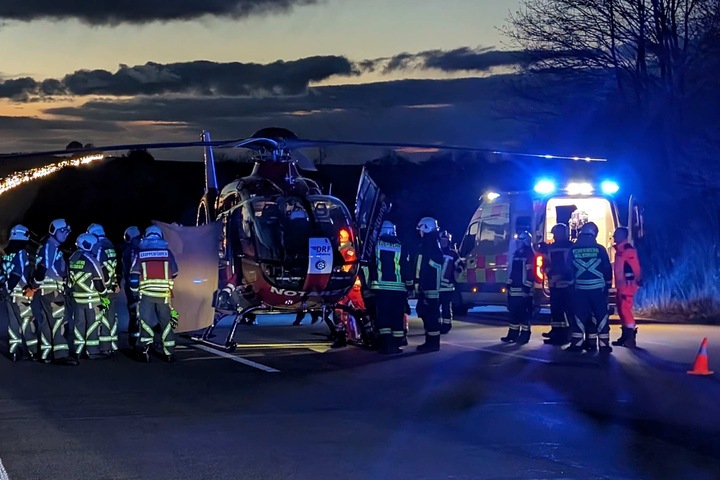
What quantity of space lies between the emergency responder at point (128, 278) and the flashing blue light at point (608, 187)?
7.60 meters

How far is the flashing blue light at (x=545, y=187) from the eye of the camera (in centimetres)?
1655

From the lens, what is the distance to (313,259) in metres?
12.4

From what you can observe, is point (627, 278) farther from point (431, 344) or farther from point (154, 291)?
point (154, 291)

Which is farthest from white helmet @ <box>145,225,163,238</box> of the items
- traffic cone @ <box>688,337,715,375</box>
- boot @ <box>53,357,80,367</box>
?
traffic cone @ <box>688,337,715,375</box>

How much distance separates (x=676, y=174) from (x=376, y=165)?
133 ft

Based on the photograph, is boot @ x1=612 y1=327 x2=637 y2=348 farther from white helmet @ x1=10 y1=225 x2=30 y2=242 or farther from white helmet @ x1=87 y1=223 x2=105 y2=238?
white helmet @ x1=10 y1=225 x2=30 y2=242

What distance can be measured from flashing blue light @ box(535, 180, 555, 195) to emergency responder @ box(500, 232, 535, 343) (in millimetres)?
2568

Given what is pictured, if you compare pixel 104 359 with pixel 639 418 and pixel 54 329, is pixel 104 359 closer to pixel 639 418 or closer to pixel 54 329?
pixel 54 329

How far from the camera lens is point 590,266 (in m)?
13.0

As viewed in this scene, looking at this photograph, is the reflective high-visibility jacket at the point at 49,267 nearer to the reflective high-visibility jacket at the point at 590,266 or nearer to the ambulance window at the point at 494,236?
the reflective high-visibility jacket at the point at 590,266

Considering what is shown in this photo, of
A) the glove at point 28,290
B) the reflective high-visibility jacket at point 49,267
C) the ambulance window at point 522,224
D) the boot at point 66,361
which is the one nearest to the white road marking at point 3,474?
the boot at point 66,361

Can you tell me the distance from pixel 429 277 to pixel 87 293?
4.32 m

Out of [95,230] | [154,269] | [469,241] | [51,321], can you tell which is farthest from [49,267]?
[469,241]

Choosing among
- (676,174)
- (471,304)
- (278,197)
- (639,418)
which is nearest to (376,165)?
(676,174)
